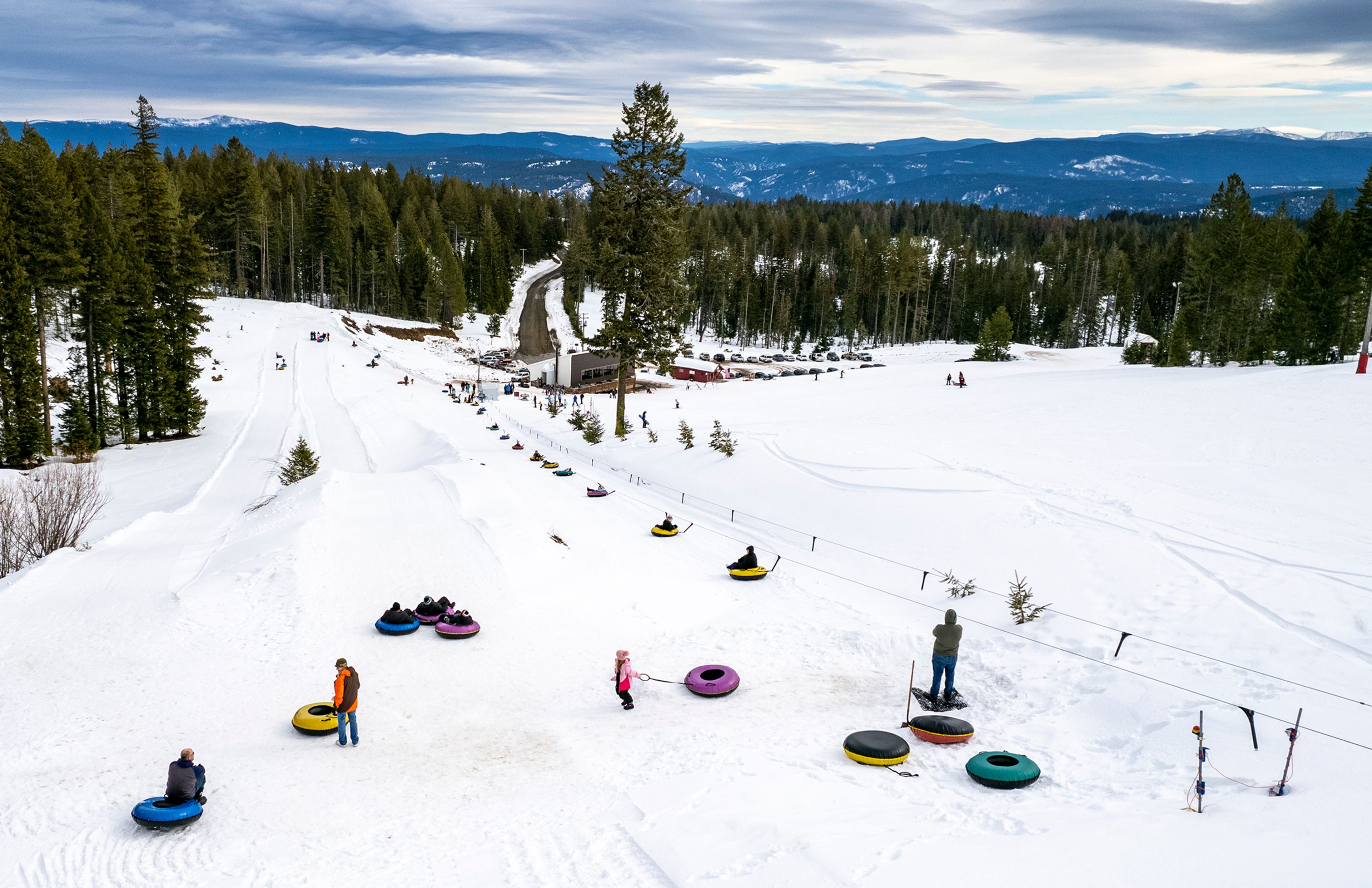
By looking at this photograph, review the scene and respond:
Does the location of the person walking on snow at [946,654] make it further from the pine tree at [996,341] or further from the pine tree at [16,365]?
the pine tree at [996,341]

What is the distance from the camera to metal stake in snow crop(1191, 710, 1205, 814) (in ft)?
32.1

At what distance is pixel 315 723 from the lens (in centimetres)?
1234

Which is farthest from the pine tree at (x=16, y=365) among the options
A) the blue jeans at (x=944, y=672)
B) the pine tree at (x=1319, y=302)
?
the pine tree at (x=1319, y=302)

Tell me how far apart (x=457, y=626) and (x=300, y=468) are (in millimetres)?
19610

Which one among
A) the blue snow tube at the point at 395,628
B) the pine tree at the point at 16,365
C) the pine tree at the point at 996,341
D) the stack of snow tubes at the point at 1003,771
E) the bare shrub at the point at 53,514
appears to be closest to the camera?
the stack of snow tubes at the point at 1003,771

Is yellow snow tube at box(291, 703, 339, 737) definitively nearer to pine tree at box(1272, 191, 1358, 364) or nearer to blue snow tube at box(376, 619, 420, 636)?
blue snow tube at box(376, 619, 420, 636)

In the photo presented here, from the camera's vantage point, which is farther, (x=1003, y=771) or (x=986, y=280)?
(x=986, y=280)

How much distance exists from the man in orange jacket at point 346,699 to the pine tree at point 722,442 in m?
20.8

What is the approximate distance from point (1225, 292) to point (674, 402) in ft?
140

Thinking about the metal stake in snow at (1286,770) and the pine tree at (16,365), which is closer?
the metal stake in snow at (1286,770)

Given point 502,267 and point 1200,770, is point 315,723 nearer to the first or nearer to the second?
point 1200,770

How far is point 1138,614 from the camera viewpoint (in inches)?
632

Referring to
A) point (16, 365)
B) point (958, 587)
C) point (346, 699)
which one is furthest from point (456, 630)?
point (16, 365)

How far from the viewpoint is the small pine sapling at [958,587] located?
1833cm
